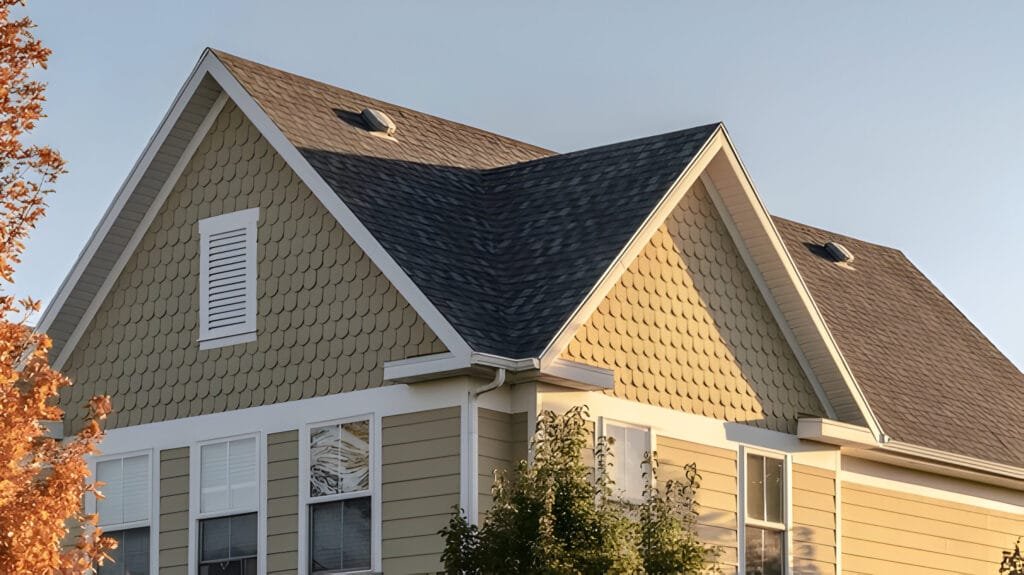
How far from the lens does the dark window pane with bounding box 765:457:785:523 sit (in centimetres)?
2328

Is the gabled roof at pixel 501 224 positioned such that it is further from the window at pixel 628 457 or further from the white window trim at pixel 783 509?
the window at pixel 628 457

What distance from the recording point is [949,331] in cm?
2997

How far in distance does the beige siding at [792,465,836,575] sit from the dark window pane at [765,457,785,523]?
0.24 meters

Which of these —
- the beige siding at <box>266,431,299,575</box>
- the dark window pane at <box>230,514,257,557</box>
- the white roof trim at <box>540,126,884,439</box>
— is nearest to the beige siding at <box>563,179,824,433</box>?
the white roof trim at <box>540,126,884,439</box>

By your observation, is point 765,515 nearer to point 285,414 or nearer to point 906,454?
point 906,454

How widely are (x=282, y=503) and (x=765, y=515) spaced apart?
231 inches

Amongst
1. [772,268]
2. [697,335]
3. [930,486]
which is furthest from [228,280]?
[930,486]

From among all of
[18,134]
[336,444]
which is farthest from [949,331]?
[18,134]

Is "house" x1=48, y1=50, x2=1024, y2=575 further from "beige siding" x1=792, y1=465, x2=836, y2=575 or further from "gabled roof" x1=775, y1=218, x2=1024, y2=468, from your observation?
"gabled roof" x1=775, y1=218, x2=1024, y2=468

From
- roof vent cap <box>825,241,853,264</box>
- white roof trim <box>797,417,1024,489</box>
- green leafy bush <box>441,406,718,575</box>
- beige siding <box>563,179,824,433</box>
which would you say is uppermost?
roof vent cap <box>825,241,853,264</box>

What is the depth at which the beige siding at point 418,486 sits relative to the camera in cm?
2000

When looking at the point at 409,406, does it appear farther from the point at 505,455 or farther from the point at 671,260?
the point at 671,260

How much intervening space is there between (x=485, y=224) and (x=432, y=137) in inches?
97.8

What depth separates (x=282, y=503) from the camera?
21469 millimetres
